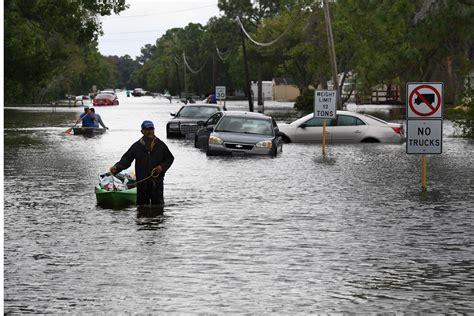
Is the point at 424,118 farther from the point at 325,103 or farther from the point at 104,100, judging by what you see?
the point at 104,100

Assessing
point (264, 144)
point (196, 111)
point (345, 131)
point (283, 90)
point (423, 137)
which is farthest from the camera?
Answer: point (283, 90)

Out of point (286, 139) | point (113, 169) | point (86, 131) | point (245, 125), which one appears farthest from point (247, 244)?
point (86, 131)

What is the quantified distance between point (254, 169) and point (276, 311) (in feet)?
59.4

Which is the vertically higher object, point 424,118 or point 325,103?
point 325,103

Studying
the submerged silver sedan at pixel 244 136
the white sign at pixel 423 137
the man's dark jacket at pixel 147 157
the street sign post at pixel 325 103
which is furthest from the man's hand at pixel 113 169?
the street sign post at pixel 325 103

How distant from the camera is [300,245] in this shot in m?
13.6

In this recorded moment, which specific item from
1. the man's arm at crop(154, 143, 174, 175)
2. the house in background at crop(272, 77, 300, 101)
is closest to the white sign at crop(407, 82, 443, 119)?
the man's arm at crop(154, 143, 174, 175)

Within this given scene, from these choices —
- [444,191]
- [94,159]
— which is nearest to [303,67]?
[94,159]

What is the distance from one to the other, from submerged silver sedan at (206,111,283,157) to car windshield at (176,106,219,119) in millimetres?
10792

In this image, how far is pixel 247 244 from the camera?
13727mm

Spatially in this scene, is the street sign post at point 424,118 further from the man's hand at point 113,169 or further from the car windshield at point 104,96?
the car windshield at point 104,96

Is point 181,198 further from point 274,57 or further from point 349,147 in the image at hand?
point 274,57

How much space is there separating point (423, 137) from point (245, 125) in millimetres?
13352

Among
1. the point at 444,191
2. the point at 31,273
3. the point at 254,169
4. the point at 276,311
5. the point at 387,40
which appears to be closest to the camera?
the point at 276,311
